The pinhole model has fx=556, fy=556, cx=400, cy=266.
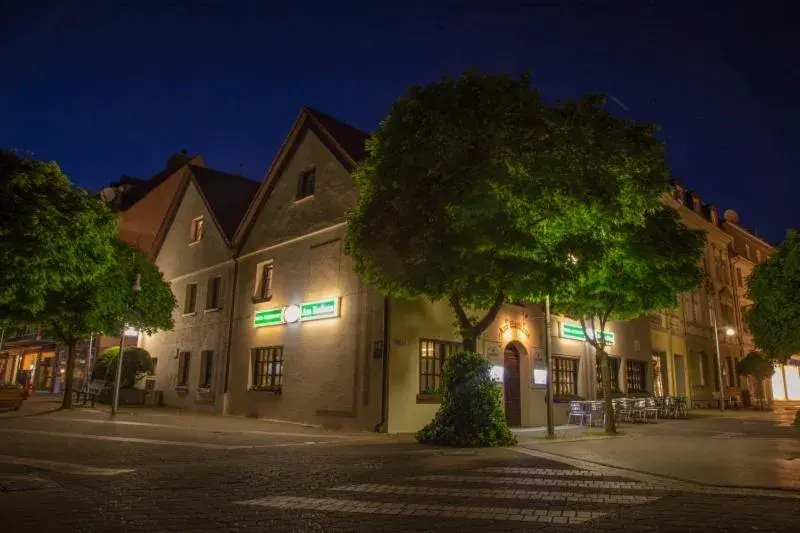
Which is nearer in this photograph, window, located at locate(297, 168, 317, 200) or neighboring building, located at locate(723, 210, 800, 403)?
window, located at locate(297, 168, 317, 200)

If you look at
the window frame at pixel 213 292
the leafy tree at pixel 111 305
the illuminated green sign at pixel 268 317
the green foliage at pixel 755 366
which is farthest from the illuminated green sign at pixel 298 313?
the green foliage at pixel 755 366

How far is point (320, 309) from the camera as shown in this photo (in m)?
19.5

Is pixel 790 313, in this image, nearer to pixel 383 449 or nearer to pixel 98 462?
pixel 383 449

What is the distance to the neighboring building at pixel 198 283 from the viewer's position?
24.6m

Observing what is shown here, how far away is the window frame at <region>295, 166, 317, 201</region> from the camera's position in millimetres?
21500

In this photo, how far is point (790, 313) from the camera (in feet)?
60.6

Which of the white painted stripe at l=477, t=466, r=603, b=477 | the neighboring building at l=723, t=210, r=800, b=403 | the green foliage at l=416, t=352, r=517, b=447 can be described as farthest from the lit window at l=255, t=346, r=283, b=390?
the neighboring building at l=723, t=210, r=800, b=403

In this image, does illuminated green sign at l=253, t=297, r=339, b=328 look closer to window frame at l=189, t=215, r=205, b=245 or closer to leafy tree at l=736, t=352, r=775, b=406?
window frame at l=189, t=215, r=205, b=245

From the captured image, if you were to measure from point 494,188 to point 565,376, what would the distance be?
1435cm

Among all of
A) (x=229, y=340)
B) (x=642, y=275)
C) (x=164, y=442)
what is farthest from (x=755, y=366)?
(x=164, y=442)

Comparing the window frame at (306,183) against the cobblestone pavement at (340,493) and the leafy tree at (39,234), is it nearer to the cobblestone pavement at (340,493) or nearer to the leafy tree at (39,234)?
the leafy tree at (39,234)

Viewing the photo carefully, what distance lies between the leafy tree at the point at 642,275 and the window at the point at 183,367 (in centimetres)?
1767

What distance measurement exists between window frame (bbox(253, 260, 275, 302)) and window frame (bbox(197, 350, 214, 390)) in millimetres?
4097

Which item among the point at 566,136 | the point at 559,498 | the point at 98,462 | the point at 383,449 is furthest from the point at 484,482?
the point at 566,136
